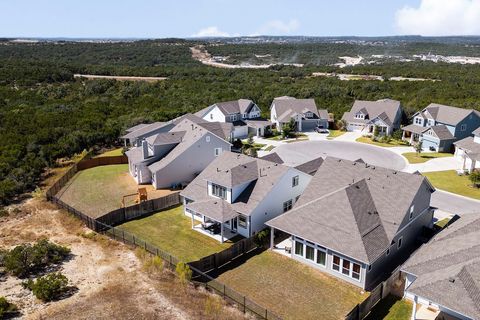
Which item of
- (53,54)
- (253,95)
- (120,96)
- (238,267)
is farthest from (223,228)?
(53,54)

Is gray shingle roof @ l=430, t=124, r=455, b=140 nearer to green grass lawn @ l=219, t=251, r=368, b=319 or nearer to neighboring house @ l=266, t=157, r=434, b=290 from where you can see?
neighboring house @ l=266, t=157, r=434, b=290

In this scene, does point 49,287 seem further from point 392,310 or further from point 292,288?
point 392,310

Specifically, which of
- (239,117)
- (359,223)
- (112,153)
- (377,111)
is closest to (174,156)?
(112,153)

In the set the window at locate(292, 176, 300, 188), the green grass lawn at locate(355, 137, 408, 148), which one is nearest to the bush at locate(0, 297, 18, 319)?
the window at locate(292, 176, 300, 188)

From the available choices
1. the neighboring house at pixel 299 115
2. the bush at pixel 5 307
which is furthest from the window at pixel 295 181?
the neighboring house at pixel 299 115

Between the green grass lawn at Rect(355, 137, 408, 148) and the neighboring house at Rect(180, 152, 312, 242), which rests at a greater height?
the neighboring house at Rect(180, 152, 312, 242)

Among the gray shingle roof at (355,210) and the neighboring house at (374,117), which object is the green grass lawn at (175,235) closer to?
the gray shingle roof at (355,210)
